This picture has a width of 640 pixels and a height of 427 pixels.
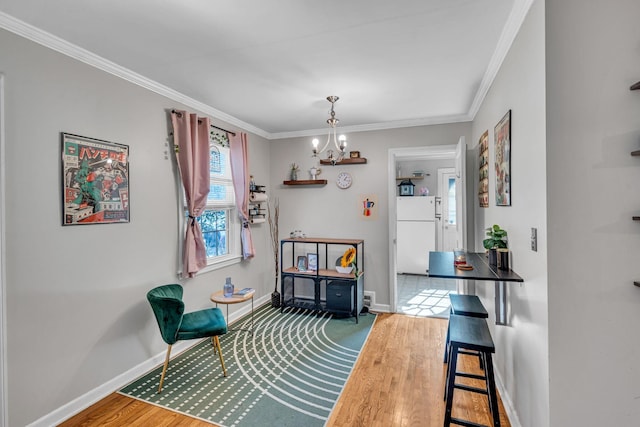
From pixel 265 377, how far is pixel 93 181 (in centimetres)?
203

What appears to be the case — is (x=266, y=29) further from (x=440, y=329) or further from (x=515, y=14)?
(x=440, y=329)

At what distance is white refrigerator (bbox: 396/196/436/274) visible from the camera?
19.6 ft

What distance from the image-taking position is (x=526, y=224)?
168 centimetres

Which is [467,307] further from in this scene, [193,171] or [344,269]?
[193,171]

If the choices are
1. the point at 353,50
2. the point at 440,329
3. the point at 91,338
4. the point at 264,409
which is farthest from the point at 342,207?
the point at 91,338

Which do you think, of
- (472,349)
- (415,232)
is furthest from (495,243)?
(415,232)

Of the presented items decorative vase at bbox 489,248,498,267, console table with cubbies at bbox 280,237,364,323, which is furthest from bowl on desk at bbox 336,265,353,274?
decorative vase at bbox 489,248,498,267

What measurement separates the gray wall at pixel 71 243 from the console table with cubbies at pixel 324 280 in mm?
1750

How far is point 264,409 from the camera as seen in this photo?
2154 millimetres

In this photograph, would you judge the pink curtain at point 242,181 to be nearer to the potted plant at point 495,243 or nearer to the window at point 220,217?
the window at point 220,217

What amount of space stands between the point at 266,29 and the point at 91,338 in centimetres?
247

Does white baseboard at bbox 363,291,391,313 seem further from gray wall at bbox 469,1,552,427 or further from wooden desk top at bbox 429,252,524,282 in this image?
wooden desk top at bbox 429,252,524,282

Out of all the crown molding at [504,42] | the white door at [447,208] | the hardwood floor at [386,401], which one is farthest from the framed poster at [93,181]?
the white door at [447,208]

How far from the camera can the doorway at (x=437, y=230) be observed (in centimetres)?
340
